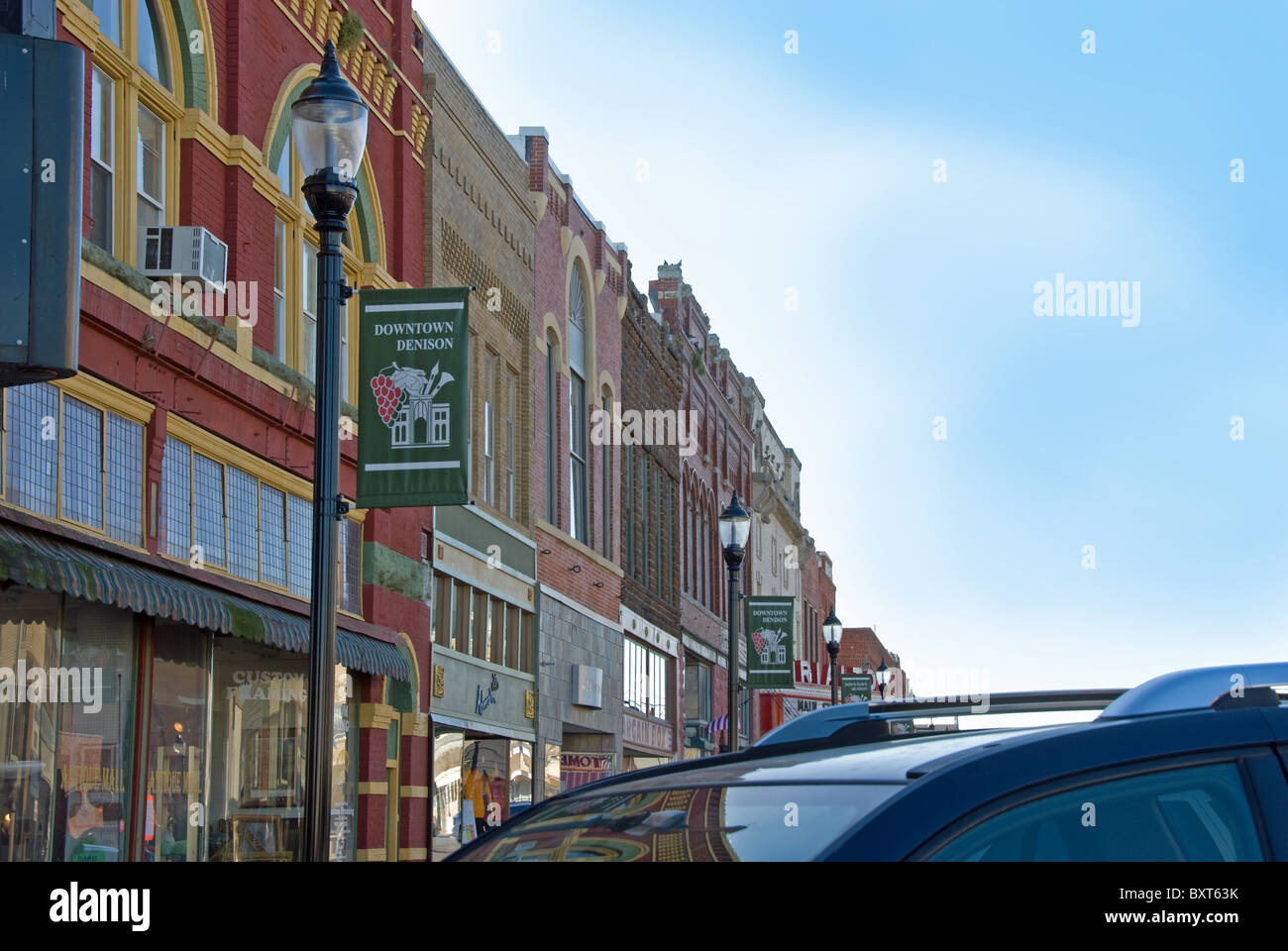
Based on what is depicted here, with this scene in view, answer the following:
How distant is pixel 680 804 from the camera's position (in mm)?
3346

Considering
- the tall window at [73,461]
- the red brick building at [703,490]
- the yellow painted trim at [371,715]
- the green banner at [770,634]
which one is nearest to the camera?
the tall window at [73,461]

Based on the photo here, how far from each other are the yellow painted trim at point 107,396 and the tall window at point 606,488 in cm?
2161

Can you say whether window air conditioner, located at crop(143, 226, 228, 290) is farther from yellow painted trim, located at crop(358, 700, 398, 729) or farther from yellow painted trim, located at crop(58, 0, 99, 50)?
yellow painted trim, located at crop(358, 700, 398, 729)

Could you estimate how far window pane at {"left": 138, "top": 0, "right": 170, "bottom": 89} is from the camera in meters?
17.0

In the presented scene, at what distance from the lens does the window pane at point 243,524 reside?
18.1 meters

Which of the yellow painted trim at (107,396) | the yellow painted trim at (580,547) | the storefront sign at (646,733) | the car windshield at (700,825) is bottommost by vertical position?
the storefront sign at (646,733)

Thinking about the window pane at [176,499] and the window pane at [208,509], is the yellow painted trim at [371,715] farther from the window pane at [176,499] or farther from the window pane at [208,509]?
the window pane at [176,499]

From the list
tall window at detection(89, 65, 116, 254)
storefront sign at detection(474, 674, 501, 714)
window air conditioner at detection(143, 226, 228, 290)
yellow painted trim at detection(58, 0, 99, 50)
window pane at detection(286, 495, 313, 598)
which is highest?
yellow painted trim at detection(58, 0, 99, 50)

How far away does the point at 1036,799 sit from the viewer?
2893mm

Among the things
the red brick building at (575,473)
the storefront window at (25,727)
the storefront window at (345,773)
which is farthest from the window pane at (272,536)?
the red brick building at (575,473)

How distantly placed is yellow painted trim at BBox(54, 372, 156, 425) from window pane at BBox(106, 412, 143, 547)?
84 millimetres

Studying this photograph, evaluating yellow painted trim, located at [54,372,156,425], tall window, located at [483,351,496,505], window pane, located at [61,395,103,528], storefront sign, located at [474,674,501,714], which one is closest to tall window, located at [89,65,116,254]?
yellow painted trim, located at [54,372,156,425]

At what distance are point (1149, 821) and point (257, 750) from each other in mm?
16471

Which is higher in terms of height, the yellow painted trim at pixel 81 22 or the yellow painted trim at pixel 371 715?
the yellow painted trim at pixel 81 22
